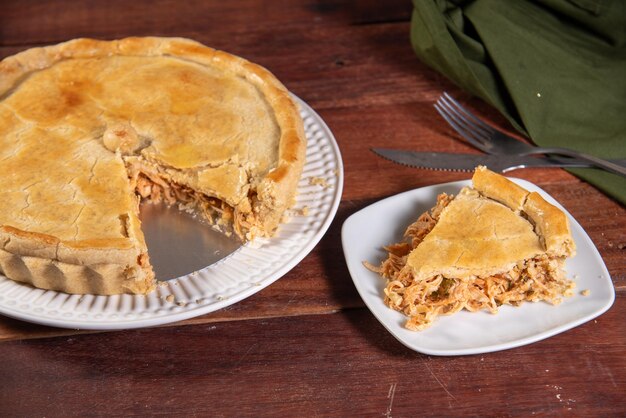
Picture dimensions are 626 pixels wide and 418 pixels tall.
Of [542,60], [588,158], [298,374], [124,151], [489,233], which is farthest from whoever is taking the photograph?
[542,60]

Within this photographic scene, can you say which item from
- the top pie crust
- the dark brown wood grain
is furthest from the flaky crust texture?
the dark brown wood grain

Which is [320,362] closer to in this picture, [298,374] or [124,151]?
[298,374]

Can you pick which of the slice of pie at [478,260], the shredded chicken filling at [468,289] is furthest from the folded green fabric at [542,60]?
the shredded chicken filling at [468,289]

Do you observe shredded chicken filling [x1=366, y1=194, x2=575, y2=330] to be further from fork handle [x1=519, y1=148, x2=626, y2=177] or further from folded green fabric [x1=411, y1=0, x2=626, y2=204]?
folded green fabric [x1=411, y1=0, x2=626, y2=204]

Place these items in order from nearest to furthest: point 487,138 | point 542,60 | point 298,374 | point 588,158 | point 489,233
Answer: point 298,374
point 489,233
point 588,158
point 487,138
point 542,60

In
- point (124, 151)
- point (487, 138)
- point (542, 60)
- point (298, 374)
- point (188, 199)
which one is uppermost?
point (542, 60)

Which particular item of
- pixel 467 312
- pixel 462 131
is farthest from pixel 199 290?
pixel 462 131

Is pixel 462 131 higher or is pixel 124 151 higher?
pixel 124 151

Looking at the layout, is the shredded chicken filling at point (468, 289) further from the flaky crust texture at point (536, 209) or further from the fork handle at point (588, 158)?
the fork handle at point (588, 158)
